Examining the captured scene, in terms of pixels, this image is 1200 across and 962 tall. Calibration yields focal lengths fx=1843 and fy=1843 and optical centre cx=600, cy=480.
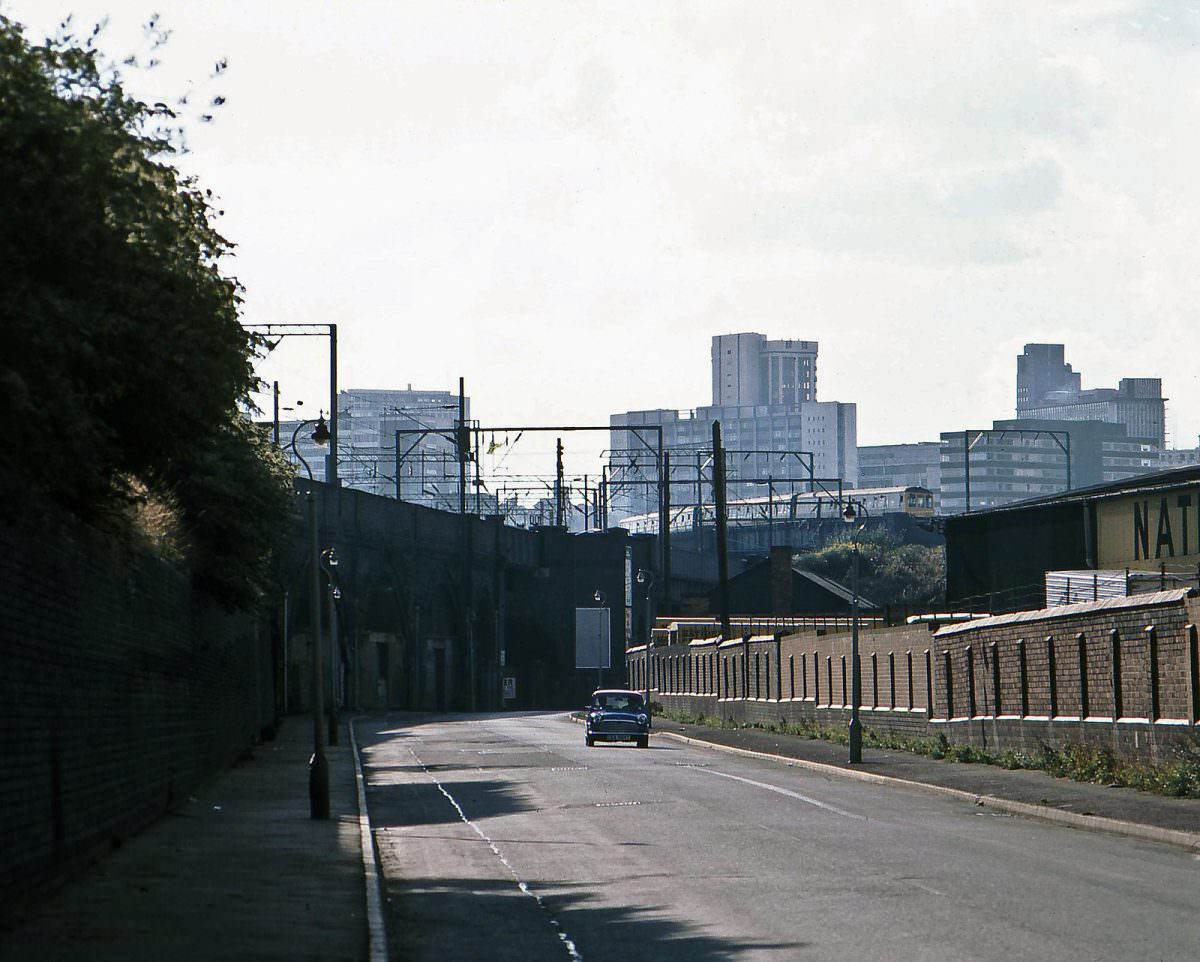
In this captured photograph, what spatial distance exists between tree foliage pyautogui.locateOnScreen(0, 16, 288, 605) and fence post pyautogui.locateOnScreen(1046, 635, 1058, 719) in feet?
76.2

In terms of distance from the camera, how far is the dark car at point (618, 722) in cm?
5709

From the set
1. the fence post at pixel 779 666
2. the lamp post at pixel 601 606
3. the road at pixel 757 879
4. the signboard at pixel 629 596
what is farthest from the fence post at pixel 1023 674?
the signboard at pixel 629 596

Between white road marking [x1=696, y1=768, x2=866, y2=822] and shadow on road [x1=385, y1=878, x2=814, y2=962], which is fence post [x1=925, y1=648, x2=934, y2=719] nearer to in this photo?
white road marking [x1=696, y1=768, x2=866, y2=822]

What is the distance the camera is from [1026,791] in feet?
104

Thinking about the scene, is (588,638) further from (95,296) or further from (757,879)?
(95,296)

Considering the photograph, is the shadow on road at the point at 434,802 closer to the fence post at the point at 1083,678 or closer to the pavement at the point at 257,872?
the pavement at the point at 257,872

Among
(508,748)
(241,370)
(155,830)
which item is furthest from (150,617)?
(508,748)

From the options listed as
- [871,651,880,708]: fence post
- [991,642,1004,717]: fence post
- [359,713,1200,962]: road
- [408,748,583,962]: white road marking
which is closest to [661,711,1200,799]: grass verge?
[991,642,1004,717]: fence post

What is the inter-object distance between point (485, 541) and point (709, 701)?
2504 centimetres

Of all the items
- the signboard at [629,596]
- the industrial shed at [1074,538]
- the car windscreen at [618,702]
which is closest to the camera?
the industrial shed at [1074,538]

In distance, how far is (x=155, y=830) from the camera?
2356 cm

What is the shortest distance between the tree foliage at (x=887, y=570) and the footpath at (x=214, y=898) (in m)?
124

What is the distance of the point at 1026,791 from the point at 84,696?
18064mm

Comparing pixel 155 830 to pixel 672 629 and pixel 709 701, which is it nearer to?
pixel 709 701
